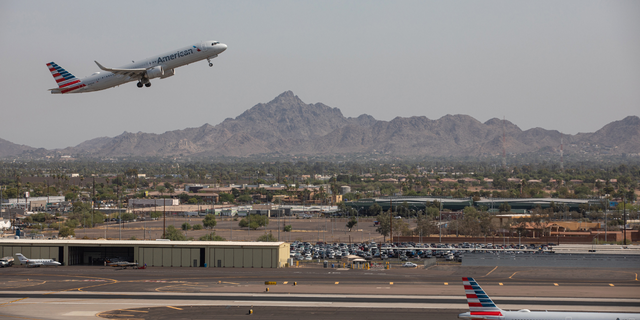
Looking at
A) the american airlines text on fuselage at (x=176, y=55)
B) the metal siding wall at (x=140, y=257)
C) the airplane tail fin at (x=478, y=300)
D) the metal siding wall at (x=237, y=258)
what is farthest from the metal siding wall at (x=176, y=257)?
the airplane tail fin at (x=478, y=300)

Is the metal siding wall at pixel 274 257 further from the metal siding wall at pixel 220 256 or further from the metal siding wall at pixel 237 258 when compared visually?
the metal siding wall at pixel 220 256

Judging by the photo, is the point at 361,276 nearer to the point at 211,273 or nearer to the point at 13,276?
the point at 211,273

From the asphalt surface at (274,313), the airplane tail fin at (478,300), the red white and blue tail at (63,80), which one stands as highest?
the red white and blue tail at (63,80)

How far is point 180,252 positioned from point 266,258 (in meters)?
11.2

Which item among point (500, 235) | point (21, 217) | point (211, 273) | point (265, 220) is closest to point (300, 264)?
point (211, 273)

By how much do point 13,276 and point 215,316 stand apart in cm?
3297

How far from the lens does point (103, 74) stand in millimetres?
48844

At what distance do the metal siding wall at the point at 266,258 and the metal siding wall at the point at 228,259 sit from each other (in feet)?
14.1

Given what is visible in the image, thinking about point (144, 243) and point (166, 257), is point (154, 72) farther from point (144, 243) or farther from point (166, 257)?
point (144, 243)

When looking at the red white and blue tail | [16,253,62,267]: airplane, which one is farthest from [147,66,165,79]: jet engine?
[16,253,62,267]: airplane

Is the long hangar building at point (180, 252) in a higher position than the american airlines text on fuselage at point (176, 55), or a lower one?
lower

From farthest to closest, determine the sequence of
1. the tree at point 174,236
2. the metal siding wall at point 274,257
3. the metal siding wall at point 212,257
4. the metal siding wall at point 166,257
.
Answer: the tree at point 174,236 → the metal siding wall at point 166,257 → the metal siding wall at point 212,257 → the metal siding wall at point 274,257

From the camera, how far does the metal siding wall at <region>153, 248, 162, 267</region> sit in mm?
75000

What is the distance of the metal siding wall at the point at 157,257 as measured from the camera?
7500 cm
